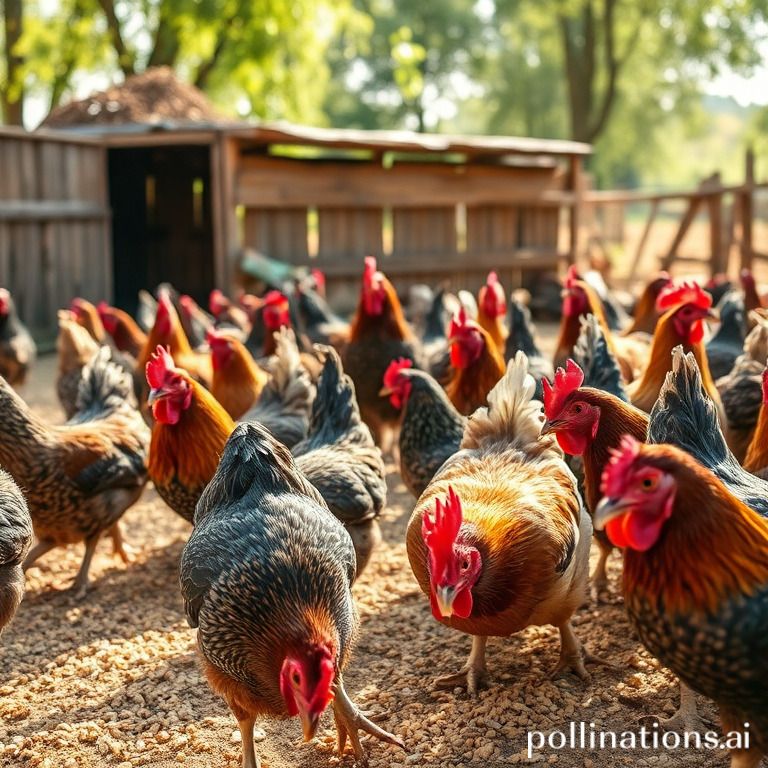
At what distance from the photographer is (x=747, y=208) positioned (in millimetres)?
16625

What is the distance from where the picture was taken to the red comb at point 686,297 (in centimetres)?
549

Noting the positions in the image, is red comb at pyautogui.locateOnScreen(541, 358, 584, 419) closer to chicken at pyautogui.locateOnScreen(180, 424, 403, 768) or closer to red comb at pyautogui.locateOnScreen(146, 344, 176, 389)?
chicken at pyautogui.locateOnScreen(180, 424, 403, 768)

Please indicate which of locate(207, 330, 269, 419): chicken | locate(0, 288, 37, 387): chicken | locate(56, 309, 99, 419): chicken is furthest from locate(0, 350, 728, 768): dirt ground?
locate(0, 288, 37, 387): chicken

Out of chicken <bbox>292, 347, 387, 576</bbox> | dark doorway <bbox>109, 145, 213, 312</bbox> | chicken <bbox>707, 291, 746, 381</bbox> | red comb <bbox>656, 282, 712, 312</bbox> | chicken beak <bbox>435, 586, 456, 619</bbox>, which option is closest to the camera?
chicken beak <bbox>435, 586, 456, 619</bbox>

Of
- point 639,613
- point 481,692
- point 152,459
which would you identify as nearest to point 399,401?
point 152,459

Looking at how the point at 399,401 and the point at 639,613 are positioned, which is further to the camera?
the point at 399,401

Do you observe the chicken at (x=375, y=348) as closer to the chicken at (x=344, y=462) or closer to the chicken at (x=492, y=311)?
the chicken at (x=492, y=311)

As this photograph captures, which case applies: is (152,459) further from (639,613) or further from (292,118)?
(292,118)

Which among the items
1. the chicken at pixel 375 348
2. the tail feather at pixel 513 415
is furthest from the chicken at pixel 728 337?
the tail feather at pixel 513 415

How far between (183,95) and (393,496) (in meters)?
12.9

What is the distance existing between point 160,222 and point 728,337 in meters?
13.0

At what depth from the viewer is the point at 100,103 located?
1655cm

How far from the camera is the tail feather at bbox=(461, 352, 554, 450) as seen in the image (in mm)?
4207

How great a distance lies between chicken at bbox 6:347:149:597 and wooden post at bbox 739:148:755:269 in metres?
13.8
